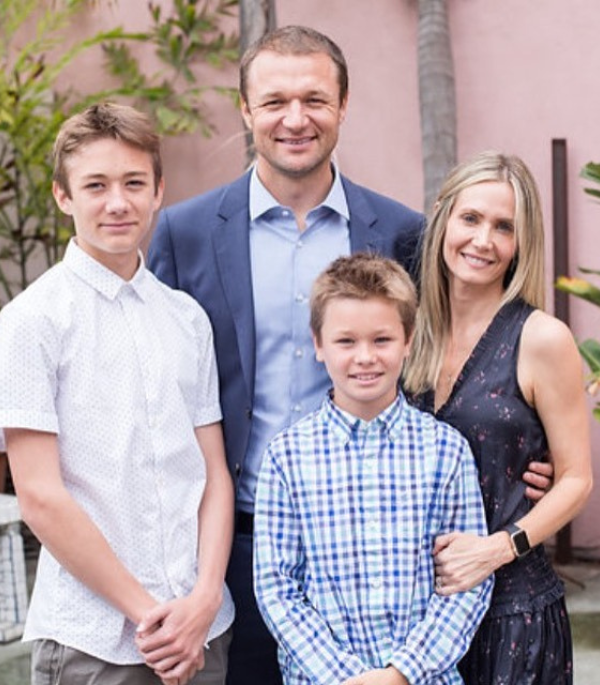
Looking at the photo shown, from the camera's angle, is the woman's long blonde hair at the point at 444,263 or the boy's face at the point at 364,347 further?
the woman's long blonde hair at the point at 444,263

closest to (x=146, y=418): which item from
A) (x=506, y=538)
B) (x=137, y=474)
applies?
(x=137, y=474)

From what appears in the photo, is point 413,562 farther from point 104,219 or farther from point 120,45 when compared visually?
point 120,45

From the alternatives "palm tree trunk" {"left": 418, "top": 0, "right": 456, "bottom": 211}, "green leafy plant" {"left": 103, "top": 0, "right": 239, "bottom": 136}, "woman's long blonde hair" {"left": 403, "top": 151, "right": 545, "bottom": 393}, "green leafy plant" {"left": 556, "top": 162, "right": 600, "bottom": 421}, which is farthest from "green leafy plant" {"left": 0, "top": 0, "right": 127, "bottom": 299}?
"woman's long blonde hair" {"left": 403, "top": 151, "right": 545, "bottom": 393}

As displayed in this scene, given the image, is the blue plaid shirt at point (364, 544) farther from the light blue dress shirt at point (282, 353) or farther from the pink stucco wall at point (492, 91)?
the pink stucco wall at point (492, 91)

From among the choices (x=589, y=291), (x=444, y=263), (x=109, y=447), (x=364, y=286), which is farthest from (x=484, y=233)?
(x=589, y=291)

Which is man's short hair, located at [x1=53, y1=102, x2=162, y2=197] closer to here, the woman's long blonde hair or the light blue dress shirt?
the light blue dress shirt

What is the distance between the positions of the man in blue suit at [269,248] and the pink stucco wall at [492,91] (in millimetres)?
3238

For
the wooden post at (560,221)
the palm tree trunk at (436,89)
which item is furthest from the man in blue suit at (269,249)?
the wooden post at (560,221)

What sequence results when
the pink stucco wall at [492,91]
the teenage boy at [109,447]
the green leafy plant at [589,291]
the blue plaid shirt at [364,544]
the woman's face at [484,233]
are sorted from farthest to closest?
the pink stucco wall at [492,91], the green leafy plant at [589,291], the woman's face at [484,233], the blue plaid shirt at [364,544], the teenage boy at [109,447]

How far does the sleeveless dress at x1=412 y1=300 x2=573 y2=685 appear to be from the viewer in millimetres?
2697

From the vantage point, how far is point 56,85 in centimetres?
684

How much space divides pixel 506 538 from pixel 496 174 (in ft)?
2.62

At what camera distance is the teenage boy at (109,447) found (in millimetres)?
2410

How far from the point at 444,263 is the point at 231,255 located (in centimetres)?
50
